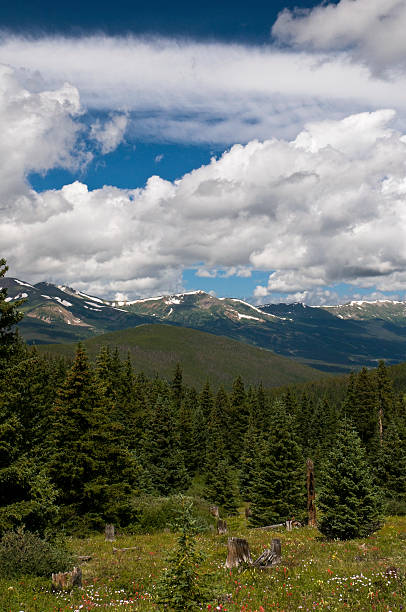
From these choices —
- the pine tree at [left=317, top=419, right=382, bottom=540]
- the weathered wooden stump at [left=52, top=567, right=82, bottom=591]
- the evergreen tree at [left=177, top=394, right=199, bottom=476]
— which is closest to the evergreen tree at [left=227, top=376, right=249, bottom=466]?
the evergreen tree at [left=177, top=394, right=199, bottom=476]

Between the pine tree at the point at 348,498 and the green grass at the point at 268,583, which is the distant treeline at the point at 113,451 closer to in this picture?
the pine tree at the point at 348,498

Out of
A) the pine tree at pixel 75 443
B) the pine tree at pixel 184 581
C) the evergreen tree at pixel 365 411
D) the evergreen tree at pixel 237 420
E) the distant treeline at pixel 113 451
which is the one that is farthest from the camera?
the evergreen tree at pixel 237 420

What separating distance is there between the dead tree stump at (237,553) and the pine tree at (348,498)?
10.9m

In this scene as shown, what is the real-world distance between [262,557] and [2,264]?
17.4 meters

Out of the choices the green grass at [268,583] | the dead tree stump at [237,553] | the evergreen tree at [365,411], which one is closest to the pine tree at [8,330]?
the green grass at [268,583]

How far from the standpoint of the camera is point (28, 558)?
12766 mm

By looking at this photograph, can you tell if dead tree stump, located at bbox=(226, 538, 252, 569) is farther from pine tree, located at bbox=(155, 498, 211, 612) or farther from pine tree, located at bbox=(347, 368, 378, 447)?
pine tree, located at bbox=(347, 368, 378, 447)

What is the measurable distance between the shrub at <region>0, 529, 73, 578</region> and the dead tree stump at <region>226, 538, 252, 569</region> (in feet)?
18.6

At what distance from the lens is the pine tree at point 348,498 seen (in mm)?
22781

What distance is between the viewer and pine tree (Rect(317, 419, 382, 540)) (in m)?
22.8

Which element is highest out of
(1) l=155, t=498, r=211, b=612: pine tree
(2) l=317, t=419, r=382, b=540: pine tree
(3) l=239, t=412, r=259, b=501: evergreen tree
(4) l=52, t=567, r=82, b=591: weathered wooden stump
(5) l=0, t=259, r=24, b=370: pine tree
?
(5) l=0, t=259, r=24, b=370: pine tree

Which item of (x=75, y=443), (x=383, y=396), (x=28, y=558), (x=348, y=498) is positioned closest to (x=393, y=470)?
(x=383, y=396)

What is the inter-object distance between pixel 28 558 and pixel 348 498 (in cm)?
1801

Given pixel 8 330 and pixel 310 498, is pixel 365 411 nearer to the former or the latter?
pixel 310 498
